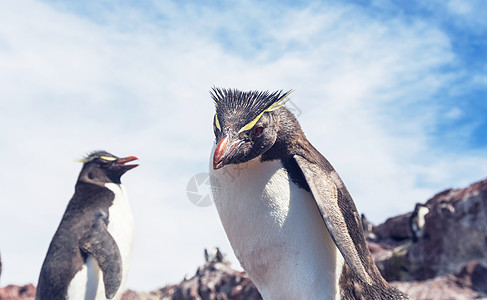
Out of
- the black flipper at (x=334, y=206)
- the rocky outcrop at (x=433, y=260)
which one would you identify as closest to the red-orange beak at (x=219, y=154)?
the black flipper at (x=334, y=206)

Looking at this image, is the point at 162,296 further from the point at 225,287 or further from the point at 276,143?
the point at 276,143

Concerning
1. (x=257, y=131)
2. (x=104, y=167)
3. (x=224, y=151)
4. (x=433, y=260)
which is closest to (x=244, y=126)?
(x=257, y=131)

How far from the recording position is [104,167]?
24.4 ft

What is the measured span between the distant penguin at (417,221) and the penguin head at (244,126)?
28.7 ft

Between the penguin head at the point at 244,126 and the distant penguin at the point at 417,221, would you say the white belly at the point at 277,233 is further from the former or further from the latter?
the distant penguin at the point at 417,221

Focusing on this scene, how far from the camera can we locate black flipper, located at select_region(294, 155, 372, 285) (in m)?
2.72

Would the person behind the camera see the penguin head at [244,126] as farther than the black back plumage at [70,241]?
No

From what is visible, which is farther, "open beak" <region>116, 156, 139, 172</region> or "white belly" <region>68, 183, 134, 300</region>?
"open beak" <region>116, 156, 139, 172</region>

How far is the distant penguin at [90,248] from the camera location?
607 cm

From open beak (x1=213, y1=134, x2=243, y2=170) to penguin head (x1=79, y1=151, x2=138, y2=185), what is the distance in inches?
191

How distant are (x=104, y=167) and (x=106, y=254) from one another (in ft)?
5.57

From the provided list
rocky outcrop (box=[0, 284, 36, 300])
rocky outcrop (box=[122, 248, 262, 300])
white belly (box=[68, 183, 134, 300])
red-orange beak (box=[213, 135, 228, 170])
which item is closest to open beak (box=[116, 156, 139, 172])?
white belly (box=[68, 183, 134, 300])

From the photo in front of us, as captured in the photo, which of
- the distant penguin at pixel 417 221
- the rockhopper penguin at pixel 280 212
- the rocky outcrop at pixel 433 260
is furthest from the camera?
the distant penguin at pixel 417 221

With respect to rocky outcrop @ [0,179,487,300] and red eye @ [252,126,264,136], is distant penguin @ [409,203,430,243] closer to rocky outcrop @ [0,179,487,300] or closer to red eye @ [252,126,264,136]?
rocky outcrop @ [0,179,487,300]
